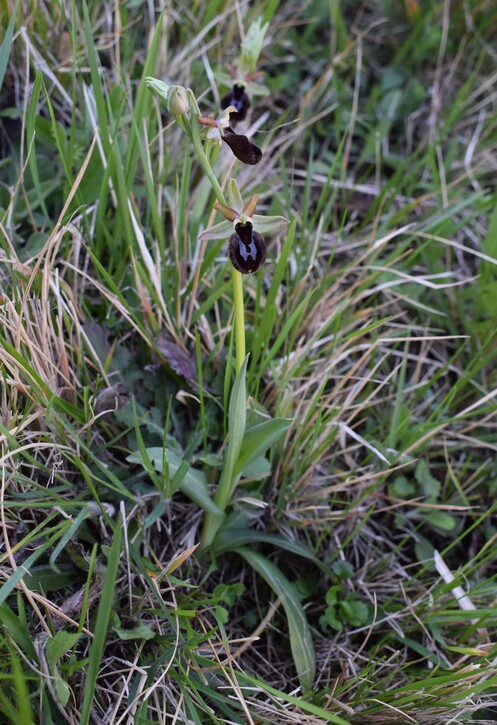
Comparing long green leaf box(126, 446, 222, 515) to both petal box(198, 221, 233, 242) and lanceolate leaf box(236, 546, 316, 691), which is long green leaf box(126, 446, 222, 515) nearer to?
lanceolate leaf box(236, 546, 316, 691)

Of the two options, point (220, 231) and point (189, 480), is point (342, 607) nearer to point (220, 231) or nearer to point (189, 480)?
point (189, 480)

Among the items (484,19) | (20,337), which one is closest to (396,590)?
(20,337)

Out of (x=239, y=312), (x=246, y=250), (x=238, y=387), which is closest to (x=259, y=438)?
(x=238, y=387)

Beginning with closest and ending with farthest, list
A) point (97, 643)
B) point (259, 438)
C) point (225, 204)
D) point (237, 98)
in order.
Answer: point (97, 643) → point (225, 204) → point (259, 438) → point (237, 98)

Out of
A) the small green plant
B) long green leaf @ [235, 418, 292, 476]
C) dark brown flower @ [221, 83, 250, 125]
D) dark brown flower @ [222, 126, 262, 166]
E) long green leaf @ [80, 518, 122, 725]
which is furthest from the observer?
dark brown flower @ [221, 83, 250, 125]

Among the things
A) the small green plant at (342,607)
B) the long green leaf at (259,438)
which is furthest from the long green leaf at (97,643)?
the small green plant at (342,607)

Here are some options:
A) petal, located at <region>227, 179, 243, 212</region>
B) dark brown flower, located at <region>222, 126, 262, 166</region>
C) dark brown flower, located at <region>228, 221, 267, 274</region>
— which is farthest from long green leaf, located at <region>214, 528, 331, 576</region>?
dark brown flower, located at <region>222, 126, 262, 166</region>
